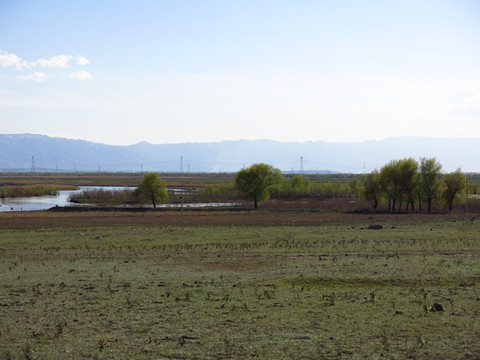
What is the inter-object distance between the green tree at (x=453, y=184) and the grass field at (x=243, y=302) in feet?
186

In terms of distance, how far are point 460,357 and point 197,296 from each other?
31.0ft

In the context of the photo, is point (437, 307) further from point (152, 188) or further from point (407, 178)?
point (152, 188)

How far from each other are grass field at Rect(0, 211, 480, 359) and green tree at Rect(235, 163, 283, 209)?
201 ft

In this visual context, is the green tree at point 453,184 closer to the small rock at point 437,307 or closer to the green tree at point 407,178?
the green tree at point 407,178

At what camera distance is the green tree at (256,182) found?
3787 inches

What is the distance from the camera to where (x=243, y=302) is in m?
17.8

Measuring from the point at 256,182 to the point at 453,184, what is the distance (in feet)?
114

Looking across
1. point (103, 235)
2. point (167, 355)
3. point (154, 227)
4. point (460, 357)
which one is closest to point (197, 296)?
point (167, 355)

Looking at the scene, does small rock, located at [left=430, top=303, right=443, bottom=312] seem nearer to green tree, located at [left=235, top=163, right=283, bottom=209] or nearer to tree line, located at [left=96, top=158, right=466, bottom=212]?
tree line, located at [left=96, top=158, right=466, bottom=212]

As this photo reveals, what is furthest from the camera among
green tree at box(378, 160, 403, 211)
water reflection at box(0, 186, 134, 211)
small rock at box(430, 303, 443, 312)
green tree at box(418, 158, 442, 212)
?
water reflection at box(0, 186, 134, 211)

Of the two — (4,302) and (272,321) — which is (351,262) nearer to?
(272,321)

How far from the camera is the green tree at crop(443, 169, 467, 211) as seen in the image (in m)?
86.9

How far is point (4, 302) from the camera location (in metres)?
18.0

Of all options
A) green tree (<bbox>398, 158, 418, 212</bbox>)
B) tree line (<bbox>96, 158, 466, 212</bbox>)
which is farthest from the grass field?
green tree (<bbox>398, 158, 418, 212</bbox>)
